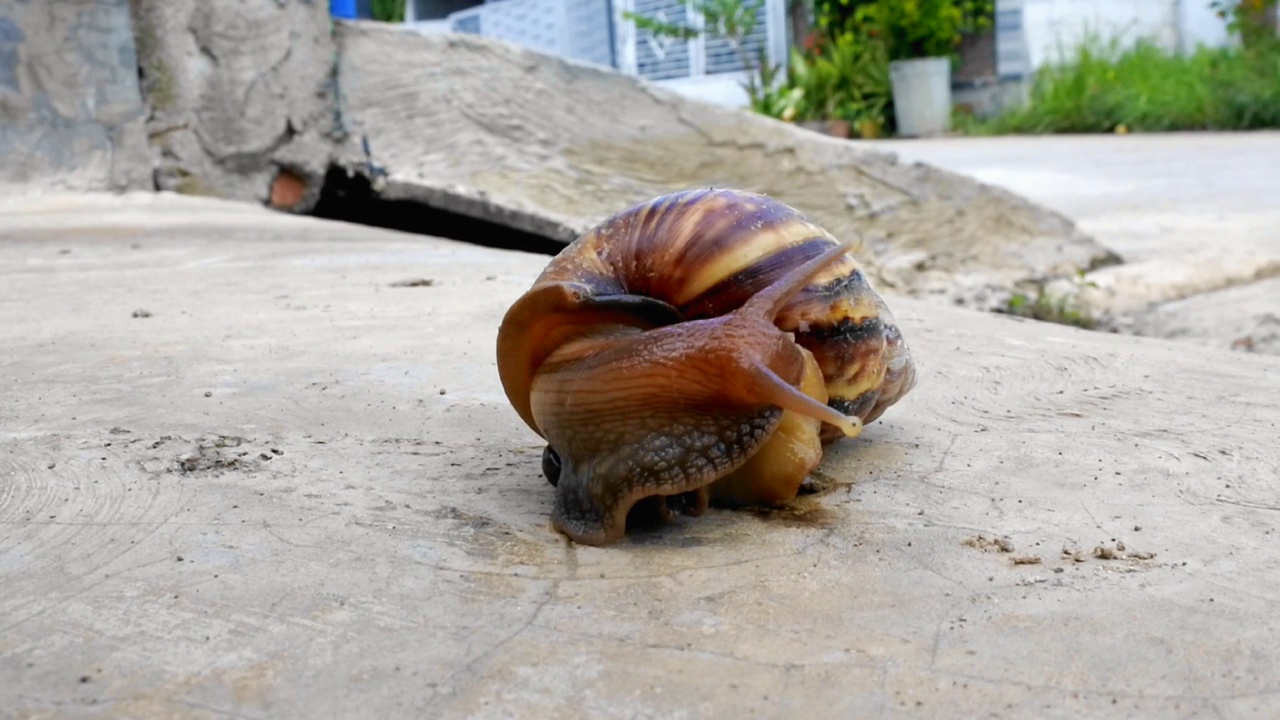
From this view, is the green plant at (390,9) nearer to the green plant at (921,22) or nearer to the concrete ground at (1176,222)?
the green plant at (921,22)

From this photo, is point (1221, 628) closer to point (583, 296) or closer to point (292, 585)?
point (583, 296)

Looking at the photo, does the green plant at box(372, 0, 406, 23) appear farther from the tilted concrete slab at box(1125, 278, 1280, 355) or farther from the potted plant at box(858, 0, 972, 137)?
the tilted concrete slab at box(1125, 278, 1280, 355)

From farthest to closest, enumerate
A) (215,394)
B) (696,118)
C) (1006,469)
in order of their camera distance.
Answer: (696,118), (215,394), (1006,469)

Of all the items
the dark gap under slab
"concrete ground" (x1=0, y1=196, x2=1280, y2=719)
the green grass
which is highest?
the green grass

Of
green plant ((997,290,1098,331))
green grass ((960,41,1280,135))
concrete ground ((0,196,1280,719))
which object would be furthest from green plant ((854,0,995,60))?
concrete ground ((0,196,1280,719))

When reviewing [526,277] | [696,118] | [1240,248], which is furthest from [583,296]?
[696,118]

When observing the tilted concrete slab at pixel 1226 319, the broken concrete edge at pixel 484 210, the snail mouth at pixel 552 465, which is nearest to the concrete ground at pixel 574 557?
the snail mouth at pixel 552 465

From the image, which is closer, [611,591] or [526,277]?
[611,591]
